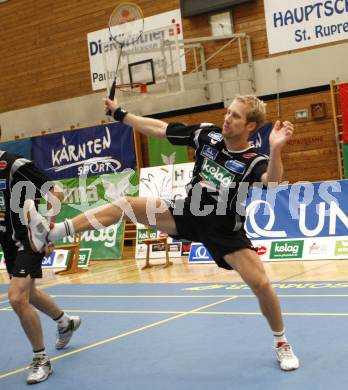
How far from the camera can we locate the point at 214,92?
15.8 metres

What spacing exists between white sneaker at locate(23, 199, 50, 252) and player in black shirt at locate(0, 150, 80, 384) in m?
0.09

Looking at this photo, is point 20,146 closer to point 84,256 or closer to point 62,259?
point 84,256

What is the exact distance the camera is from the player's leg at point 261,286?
4.56 metres

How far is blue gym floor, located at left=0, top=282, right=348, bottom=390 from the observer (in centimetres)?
457

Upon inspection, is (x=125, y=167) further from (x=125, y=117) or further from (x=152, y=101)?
(x=125, y=117)

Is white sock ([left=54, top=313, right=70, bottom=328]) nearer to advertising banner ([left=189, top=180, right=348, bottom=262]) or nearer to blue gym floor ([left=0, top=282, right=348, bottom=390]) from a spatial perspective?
blue gym floor ([left=0, top=282, right=348, bottom=390])

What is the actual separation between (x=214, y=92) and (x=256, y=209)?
16.4 feet

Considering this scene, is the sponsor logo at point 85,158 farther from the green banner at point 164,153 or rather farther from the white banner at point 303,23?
the white banner at point 303,23

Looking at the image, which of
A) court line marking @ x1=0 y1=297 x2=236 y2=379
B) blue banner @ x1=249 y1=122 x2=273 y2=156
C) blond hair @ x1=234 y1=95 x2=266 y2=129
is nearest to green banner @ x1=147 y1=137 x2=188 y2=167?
blue banner @ x1=249 y1=122 x2=273 y2=156

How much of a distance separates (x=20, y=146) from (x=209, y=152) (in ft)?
45.9

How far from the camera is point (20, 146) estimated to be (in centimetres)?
1800

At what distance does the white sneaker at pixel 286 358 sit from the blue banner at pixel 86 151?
12.0 meters

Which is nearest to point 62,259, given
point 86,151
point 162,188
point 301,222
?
point 162,188

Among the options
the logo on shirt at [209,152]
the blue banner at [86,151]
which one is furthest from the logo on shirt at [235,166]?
the blue banner at [86,151]
